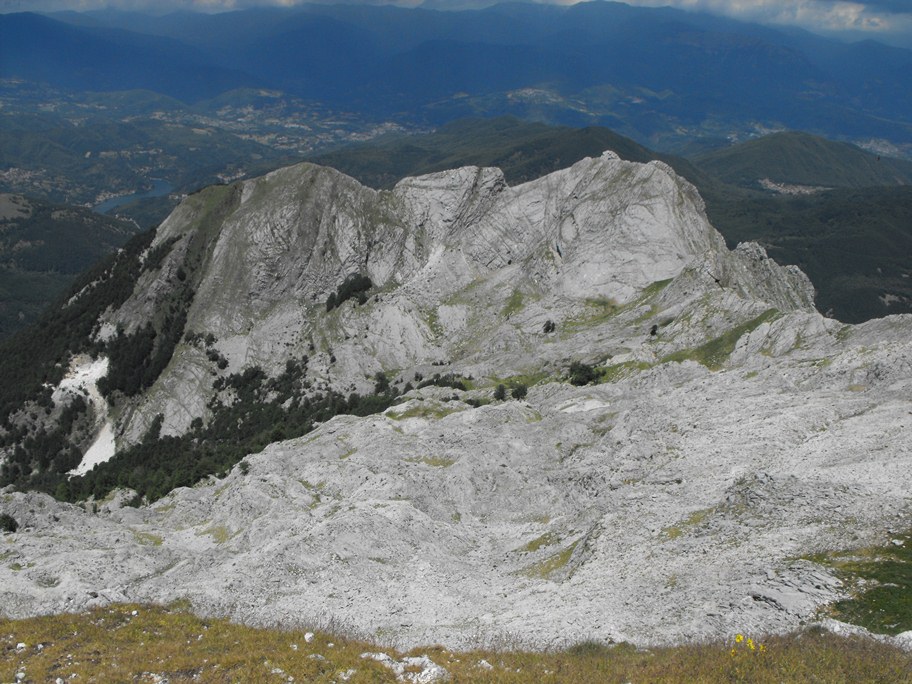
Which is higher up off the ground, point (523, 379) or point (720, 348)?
point (720, 348)

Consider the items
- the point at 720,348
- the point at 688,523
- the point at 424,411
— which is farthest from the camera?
the point at 720,348

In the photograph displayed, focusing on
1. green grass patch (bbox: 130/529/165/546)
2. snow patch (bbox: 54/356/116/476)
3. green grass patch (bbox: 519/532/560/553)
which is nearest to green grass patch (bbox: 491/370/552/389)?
green grass patch (bbox: 519/532/560/553)

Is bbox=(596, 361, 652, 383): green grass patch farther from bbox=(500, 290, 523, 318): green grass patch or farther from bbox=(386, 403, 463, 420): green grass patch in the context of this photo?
bbox=(500, 290, 523, 318): green grass patch

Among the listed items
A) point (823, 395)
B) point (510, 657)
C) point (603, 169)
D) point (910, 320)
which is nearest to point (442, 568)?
point (510, 657)

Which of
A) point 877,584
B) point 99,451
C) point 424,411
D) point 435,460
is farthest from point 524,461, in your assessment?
point 99,451

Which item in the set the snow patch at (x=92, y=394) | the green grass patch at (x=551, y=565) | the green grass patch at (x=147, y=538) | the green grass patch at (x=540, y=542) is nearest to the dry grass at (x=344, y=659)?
the green grass patch at (x=551, y=565)

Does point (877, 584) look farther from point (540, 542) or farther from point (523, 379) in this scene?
point (523, 379)

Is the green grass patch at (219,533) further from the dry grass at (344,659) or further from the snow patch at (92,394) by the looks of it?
the snow patch at (92,394)
